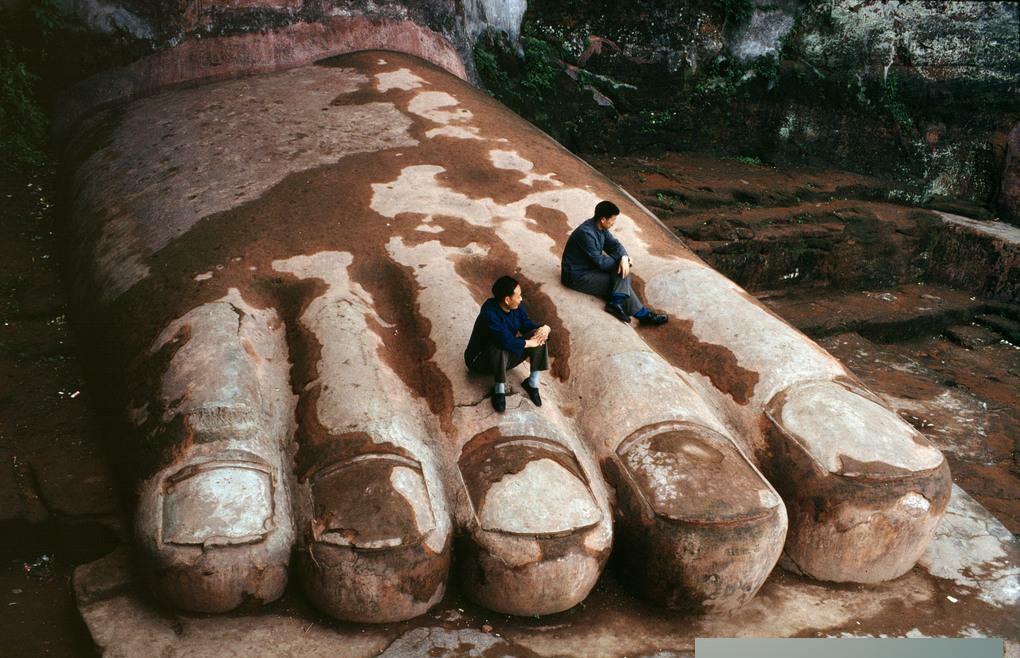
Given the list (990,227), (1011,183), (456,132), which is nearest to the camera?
(456,132)

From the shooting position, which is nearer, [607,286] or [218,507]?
[218,507]

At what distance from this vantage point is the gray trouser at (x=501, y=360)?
383 cm

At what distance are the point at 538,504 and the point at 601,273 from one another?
4.99ft

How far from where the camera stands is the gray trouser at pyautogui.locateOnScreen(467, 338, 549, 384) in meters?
3.83

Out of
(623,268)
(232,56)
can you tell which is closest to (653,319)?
(623,268)

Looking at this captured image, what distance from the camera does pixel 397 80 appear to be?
21.0 feet

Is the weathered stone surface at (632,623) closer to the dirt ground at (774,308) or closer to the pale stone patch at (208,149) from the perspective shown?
the dirt ground at (774,308)

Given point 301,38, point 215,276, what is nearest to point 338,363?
point 215,276

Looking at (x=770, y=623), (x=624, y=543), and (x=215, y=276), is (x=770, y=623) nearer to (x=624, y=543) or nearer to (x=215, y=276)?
(x=624, y=543)

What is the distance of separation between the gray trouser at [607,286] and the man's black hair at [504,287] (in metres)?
0.76

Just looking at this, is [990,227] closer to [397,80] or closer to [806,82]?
[806,82]

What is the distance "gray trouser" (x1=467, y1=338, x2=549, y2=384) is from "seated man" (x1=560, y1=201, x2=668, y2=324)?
0.73 metres

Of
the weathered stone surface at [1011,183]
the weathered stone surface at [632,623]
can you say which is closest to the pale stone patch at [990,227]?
the weathered stone surface at [1011,183]

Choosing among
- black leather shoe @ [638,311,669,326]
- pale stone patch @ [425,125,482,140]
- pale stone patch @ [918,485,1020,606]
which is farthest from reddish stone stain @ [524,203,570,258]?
pale stone patch @ [918,485,1020,606]
